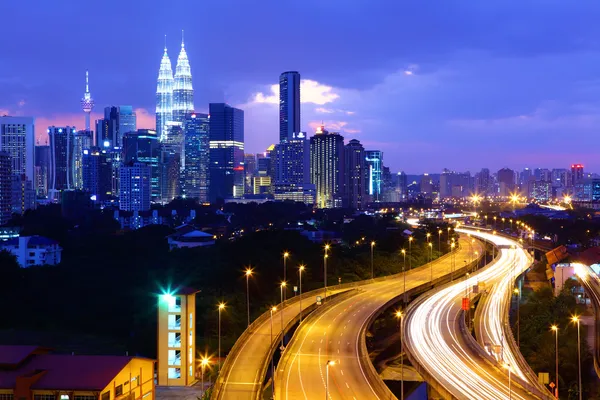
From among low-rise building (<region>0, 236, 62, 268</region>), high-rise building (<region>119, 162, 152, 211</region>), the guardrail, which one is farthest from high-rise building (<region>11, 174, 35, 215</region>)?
the guardrail

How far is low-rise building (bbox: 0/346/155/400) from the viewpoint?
20297 millimetres

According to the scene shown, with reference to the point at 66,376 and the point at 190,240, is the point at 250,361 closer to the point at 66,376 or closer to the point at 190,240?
the point at 66,376

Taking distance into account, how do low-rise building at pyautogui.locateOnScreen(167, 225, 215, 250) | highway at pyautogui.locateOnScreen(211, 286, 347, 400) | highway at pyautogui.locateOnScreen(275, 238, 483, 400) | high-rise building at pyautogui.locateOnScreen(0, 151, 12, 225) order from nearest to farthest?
highway at pyautogui.locateOnScreen(275, 238, 483, 400), highway at pyautogui.locateOnScreen(211, 286, 347, 400), low-rise building at pyautogui.locateOnScreen(167, 225, 215, 250), high-rise building at pyautogui.locateOnScreen(0, 151, 12, 225)

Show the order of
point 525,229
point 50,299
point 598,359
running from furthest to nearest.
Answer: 1. point 525,229
2. point 50,299
3. point 598,359

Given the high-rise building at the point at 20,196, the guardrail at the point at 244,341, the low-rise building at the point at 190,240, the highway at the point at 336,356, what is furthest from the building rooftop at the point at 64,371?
the high-rise building at the point at 20,196

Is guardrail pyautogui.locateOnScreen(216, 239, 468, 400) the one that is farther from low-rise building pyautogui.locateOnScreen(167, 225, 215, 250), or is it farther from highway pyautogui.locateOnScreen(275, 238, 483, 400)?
low-rise building pyautogui.locateOnScreen(167, 225, 215, 250)

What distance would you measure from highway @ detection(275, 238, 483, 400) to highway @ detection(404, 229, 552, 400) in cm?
215

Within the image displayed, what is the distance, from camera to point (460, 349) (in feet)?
95.1

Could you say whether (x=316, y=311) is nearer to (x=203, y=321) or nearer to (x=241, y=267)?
(x=203, y=321)

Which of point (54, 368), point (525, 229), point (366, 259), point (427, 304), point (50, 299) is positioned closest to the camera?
point (54, 368)

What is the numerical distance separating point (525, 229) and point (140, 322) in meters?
75.3

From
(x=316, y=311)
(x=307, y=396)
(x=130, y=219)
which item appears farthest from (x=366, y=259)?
(x=130, y=219)

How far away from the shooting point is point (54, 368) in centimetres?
2127

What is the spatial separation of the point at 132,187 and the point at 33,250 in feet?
310
